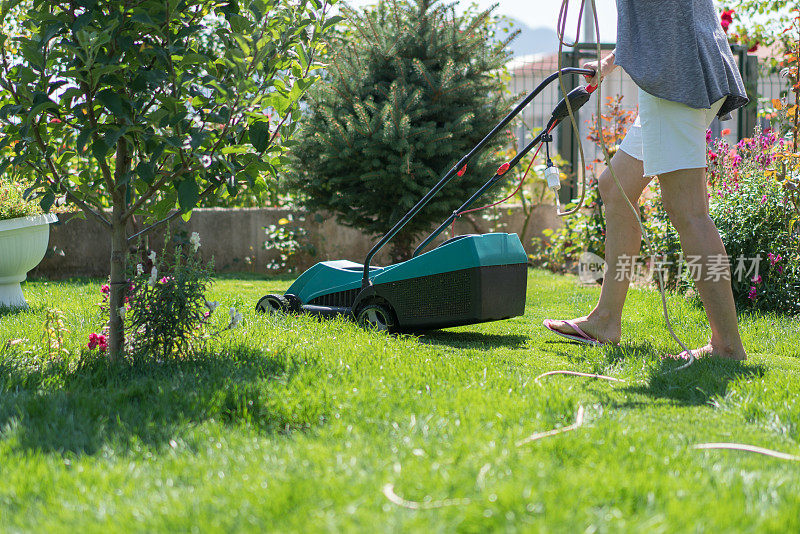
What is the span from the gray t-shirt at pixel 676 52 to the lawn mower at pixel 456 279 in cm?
41

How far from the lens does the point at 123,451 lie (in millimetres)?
1857

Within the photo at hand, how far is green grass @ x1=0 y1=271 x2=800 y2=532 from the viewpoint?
1429 mm

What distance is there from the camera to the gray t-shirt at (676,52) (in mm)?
2775

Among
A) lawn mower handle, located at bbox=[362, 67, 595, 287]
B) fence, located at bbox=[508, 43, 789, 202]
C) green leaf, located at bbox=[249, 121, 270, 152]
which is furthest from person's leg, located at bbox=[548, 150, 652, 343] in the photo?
fence, located at bbox=[508, 43, 789, 202]

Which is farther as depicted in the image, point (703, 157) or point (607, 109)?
point (607, 109)

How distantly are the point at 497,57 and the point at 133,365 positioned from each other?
4.41 m

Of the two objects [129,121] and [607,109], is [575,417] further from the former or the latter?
[607,109]

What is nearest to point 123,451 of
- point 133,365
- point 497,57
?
point 133,365

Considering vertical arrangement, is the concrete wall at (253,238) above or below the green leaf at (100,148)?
below

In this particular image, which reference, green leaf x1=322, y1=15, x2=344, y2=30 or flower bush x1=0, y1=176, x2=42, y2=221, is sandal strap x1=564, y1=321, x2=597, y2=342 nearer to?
green leaf x1=322, y1=15, x2=344, y2=30

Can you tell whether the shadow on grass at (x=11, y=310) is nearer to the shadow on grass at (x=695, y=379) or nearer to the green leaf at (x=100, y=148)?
the green leaf at (x=100, y=148)

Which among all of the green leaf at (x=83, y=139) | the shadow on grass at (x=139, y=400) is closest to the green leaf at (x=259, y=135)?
the green leaf at (x=83, y=139)

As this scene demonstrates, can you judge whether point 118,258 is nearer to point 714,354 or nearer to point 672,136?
point 672,136

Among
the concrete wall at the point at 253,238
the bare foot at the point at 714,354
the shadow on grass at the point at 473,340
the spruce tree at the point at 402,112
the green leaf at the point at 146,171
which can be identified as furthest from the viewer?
the concrete wall at the point at 253,238
